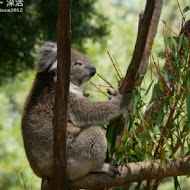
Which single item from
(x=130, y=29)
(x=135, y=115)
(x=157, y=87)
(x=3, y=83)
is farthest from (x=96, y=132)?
(x=130, y=29)

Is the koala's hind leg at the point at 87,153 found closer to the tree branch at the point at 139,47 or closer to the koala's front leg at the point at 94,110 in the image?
the koala's front leg at the point at 94,110

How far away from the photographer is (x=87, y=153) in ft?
11.4

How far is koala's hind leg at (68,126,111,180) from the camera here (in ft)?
11.1

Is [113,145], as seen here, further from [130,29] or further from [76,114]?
[130,29]

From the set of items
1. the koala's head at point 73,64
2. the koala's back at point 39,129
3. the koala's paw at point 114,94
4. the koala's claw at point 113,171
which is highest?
the koala's head at point 73,64

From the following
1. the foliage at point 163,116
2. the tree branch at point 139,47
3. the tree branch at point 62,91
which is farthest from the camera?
the foliage at point 163,116

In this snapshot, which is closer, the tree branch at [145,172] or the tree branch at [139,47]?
the tree branch at [139,47]

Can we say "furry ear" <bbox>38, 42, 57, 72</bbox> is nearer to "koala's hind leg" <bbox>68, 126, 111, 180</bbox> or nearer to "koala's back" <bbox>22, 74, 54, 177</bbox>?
"koala's back" <bbox>22, 74, 54, 177</bbox>

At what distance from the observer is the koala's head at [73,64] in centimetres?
388

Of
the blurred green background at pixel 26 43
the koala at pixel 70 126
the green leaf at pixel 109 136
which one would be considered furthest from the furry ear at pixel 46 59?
the blurred green background at pixel 26 43

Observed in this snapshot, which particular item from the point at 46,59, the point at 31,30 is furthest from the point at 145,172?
the point at 31,30

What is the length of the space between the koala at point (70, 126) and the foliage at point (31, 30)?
2173 mm

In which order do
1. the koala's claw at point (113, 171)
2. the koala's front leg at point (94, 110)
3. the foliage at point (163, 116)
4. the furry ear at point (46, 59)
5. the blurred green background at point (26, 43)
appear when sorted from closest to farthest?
the foliage at point (163, 116) < the koala's claw at point (113, 171) < the koala's front leg at point (94, 110) < the furry ear at point (46, 59) < the blurred green background at point (26, 43)

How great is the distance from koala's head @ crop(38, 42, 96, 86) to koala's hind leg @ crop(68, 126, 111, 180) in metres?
0.70
